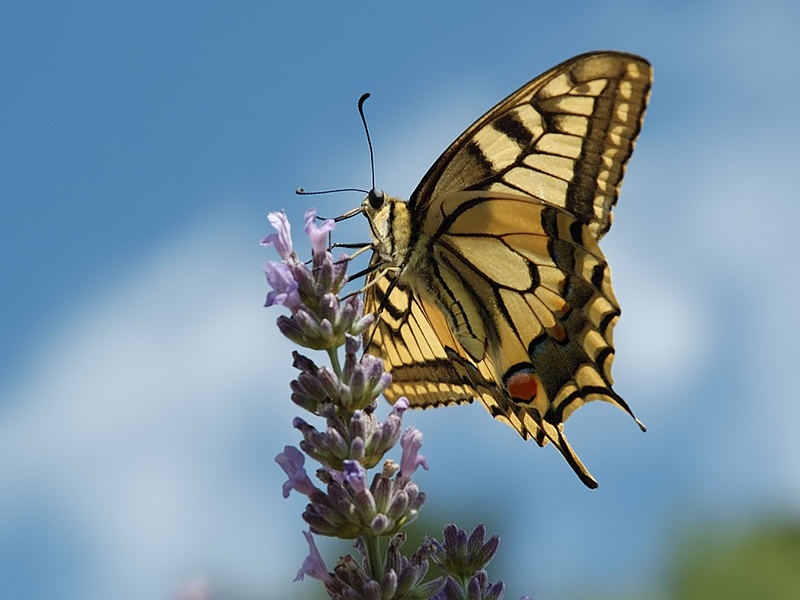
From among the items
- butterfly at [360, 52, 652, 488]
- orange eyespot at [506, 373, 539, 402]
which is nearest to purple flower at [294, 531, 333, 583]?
butterfly at [360, 52, 652, 488]

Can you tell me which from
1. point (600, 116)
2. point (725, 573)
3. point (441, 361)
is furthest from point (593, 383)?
point (725, 573)

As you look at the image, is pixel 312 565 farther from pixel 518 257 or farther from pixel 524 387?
pixel 518 257

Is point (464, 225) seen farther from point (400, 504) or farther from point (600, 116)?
point (400, 504)

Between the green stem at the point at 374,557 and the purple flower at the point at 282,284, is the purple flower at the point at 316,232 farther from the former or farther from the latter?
the green stem at the point at 374,557

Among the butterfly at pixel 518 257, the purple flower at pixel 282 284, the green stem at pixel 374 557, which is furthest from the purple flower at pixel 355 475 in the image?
the butterfly at pixel 518 257

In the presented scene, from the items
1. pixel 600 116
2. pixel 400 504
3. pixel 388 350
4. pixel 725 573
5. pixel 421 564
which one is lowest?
pixel 725 573

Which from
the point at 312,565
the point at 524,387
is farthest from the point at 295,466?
the point at 524,387
